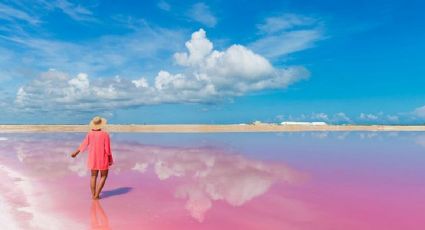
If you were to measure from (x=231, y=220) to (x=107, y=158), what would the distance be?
287 cm

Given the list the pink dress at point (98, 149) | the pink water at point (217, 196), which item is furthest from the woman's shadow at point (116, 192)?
the pink dress at point (98, 149)

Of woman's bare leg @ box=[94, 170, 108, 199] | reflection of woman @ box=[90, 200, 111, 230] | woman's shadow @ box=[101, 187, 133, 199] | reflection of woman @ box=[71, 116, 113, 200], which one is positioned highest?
reflection of woman @ box=[71, 116, 113, 200]

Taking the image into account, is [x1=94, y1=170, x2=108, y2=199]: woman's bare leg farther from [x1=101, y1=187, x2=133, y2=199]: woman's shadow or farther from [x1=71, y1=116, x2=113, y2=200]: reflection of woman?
[x1=101, y1=187, x2=133, y2=199]: woman's shadow

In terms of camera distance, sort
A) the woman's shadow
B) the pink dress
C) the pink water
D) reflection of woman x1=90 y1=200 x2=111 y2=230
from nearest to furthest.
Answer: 1. reflection of woman x1=90 y1=200 x2=111 y2=230
2. the pink water
3. the pink dress
4. the woman's shadow

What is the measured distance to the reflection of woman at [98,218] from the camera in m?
6.01

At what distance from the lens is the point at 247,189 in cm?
909

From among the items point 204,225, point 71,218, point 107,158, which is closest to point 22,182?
point 107,158

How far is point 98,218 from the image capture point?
255 inches

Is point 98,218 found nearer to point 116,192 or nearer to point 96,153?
point 96,153

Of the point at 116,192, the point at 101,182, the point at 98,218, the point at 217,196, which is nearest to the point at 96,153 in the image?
the point at 101,182

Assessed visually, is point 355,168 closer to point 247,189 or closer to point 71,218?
point 247,189

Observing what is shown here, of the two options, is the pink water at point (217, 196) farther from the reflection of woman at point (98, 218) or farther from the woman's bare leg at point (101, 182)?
the woman's bare leg at point (101, 182)

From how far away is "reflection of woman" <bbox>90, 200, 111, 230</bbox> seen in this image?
19.7ft

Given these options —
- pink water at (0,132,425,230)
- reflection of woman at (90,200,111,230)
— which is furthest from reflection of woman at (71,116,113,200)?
reflection of woman at (90,200,111,230)
